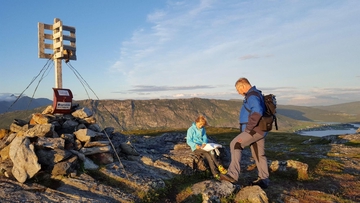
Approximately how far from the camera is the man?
11.5 meters

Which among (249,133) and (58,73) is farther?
(58,73)

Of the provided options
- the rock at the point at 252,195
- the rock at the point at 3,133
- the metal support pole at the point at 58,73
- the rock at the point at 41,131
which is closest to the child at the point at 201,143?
the rock at the point at 252,195

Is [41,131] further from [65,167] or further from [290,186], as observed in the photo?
[290,186]

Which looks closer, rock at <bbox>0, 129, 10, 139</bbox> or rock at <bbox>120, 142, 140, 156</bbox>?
rock at <bbox>0, 129, 10, 139</bbox>

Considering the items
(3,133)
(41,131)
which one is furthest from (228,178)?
(3,133)

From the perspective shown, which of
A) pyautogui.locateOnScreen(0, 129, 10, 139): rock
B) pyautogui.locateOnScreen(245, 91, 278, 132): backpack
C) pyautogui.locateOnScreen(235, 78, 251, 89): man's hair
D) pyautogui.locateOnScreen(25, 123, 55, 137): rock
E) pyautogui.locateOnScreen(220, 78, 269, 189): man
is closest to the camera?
pyautogui.locateOnScreen(220, 78, 269, 189): man

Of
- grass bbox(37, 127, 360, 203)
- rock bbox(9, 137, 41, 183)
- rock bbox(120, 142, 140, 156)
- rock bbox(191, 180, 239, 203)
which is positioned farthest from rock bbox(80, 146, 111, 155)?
rock bbox(191, 180, 239, 203)

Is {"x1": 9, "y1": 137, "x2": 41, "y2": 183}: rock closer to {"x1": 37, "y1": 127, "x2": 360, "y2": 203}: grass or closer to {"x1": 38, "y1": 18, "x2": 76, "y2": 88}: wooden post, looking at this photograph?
{"x1": 37, "y1": 127, "x2": 360, "y2": 203}: grass

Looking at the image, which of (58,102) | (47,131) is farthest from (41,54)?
(47,131)

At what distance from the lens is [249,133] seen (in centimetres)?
1203

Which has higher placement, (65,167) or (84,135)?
(84,135)

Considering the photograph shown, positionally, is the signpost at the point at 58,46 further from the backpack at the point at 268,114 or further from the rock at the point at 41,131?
the backpack at the point at 268,114

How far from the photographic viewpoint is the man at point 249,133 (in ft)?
37.9

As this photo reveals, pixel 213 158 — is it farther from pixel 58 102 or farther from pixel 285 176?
pixel 58 102
